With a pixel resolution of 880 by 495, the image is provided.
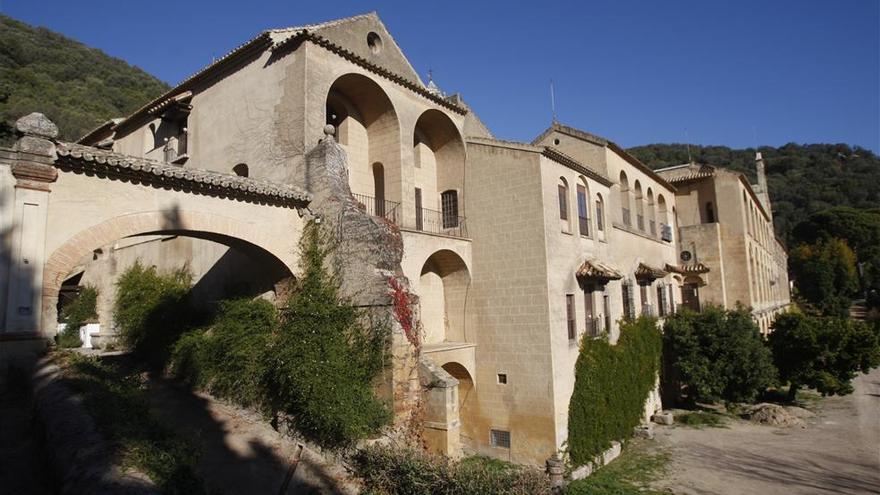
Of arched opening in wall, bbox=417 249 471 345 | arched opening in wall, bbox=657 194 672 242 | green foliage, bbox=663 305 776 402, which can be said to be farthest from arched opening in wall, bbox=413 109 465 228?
arched opening in wall, bbox=657 194 672 242

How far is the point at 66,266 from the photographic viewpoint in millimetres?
8750

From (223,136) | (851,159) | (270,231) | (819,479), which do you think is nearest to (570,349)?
(819,479)

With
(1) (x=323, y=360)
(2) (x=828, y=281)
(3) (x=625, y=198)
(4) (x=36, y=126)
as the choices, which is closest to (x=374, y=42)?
(4) (x=36, y=126)

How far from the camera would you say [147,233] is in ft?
32.3

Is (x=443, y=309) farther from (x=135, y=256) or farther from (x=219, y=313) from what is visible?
(x=135, y=256)

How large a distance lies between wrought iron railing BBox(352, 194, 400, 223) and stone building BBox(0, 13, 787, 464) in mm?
76

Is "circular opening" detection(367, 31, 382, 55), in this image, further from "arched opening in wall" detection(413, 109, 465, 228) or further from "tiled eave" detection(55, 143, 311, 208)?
"tiled eave" detection(55, 143, 311, 208)

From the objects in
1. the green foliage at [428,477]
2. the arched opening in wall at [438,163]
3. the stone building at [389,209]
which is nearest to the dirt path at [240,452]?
the green foliage at [428,477]

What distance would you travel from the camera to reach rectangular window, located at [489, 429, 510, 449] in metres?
16.6

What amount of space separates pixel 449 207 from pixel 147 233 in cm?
1087

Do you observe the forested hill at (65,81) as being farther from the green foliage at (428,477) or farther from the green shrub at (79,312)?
the green foliage at (428,477)

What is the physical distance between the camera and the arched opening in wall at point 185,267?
29.3ft

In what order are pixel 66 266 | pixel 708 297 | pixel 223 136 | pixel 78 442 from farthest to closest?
pixel 708 297 → pixel 223 136 → pixel 66 266 → pixel 78 442

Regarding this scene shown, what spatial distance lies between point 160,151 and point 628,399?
67.3ft
